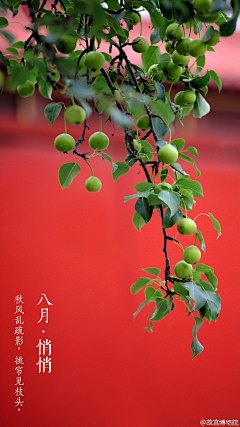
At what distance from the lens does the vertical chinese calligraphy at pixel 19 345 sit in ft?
6.25

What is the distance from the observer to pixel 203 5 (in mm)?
571

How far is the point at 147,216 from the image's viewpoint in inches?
29.2

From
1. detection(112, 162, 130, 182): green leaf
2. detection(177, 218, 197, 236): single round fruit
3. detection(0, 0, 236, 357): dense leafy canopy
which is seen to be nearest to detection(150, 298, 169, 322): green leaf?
detection(0, 0, 236, 357): dense leafy canopy

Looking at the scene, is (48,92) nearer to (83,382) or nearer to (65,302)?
(65,302)

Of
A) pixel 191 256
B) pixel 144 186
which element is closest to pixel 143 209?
pixel 144 186

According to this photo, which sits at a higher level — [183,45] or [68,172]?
[183,45]

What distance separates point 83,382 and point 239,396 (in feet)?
2.38

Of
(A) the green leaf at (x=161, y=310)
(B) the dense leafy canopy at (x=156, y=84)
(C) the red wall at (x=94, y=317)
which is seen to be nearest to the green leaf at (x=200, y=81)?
(B) the dense leafy canopy at (x=156, y=84)

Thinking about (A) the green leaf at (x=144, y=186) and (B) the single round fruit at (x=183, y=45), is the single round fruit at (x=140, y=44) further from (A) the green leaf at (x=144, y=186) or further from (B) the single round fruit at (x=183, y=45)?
(A) the green leaf at (x=144, y=186)

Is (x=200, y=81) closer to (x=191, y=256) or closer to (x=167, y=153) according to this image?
(x=167, y=153)

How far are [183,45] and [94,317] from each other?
5.07 feet

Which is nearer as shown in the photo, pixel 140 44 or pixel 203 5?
pixel 203 5

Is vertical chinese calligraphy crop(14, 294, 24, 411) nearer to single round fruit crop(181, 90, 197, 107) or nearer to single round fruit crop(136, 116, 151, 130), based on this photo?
single round fruit crop(136, 116, 151, 130)

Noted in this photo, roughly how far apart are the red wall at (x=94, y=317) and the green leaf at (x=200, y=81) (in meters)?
1.40
